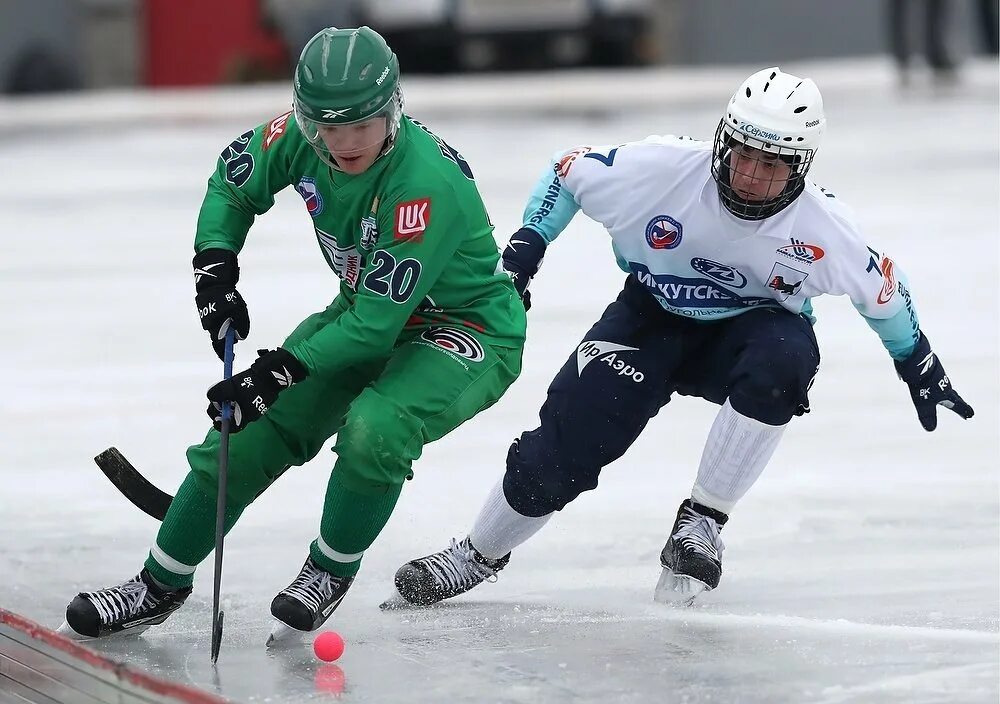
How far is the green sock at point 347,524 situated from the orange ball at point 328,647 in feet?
0.74

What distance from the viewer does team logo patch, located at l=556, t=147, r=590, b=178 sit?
13.2 ft

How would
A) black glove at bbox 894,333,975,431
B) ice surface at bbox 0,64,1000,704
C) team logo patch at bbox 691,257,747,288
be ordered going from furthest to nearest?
black glove at bbox 894,333,975,431 → team logo patch at bbox 691,257,747,288 → ice surface at bbox 0,64,1000,704

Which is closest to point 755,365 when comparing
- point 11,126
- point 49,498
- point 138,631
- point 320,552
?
point 320,552

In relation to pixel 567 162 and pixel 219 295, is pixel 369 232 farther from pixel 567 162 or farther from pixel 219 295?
pixel 567 162

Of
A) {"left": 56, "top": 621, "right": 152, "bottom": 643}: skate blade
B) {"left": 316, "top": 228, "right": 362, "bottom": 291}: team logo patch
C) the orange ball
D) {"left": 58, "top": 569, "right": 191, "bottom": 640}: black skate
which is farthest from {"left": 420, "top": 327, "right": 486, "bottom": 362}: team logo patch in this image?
{"left": 56, "top": 621, "right": 152, "bottom": 643}: skate blade

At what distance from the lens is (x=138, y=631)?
362 cm

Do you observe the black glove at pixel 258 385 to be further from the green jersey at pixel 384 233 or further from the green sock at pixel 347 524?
the green sock at pixel 347 524

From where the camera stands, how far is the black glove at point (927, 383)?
155 inches

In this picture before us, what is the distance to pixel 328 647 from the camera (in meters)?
3.37

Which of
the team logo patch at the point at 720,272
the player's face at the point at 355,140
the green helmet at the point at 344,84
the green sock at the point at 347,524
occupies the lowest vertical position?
the green sock at the point at 347,524

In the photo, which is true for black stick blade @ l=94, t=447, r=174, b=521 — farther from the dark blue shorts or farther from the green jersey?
the dark blue shorts

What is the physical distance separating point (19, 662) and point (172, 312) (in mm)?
4172

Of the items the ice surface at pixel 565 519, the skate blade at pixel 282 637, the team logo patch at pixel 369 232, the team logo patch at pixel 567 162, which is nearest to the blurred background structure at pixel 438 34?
the ice surface at pixel 565 519

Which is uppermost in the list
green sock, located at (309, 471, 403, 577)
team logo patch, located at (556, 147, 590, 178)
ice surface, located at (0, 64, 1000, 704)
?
team logo patch, located at (556, 147, 590, 178)
